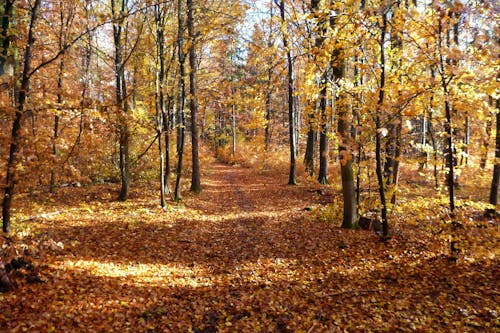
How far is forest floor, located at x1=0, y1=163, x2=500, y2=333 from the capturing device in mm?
4859

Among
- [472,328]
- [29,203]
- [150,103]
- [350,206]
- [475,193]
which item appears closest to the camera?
[472,328]

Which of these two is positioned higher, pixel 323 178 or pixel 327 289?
pixel 323 178

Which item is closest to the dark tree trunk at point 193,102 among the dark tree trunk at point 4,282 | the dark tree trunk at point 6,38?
the dark tree trunk at point 6,38

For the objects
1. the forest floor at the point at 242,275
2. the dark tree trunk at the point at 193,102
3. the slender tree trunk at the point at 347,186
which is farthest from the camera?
the dark tree trunk at the point at 193,102

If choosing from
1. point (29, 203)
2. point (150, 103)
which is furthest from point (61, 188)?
point (150, 103)

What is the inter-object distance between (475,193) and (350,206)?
32.7ft

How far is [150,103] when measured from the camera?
18984mm

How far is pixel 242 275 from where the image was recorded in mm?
6676

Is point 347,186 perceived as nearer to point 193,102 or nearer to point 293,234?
point 293,234

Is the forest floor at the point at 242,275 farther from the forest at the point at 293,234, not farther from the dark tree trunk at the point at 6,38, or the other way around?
the dark tree trunk at the point at 6,38

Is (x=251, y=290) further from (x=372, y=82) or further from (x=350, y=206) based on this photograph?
(x=372, y=82)

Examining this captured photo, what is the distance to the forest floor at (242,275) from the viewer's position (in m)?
4.86

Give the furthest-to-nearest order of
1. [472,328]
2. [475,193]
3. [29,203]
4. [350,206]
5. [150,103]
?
[150,103] → [475,193] → [29,203] → [350,206] → [472,328]

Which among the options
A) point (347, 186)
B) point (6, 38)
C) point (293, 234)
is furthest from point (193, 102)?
point (6, 38)
